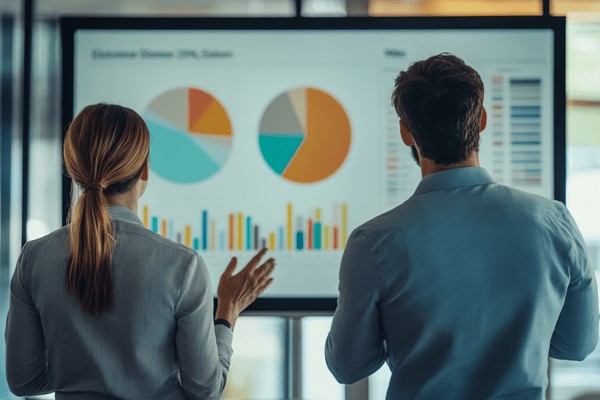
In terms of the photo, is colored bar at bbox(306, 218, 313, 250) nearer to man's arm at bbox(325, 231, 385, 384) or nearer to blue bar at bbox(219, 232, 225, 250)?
blue bar at bbox(219, 232, 225, 250)

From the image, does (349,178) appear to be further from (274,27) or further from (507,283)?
(507,283)

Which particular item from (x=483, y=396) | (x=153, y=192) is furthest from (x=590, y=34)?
(x=483, y=396)

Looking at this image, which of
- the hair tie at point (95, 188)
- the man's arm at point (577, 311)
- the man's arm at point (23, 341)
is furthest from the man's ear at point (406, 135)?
the man's arm at point (23, 341)

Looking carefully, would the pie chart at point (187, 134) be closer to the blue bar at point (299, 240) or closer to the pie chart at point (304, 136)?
the pie chart at point (304, 136)

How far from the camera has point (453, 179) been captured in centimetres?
152

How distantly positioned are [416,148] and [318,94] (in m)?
1.18

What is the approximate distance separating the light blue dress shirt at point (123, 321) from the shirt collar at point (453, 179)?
54cm

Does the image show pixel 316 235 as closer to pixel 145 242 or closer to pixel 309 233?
pixel 309 233

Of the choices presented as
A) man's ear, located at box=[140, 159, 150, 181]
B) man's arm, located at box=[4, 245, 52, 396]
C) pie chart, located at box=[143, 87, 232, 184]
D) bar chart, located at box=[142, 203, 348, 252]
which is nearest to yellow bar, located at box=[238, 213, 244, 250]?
bar chart, located at box=[142, 203, 348, 252]

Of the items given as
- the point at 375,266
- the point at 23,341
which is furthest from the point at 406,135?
the point at 23,341

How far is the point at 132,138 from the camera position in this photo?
62.7 inches

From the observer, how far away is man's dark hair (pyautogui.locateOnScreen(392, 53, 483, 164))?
152 cm

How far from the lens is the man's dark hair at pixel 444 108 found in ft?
5.00

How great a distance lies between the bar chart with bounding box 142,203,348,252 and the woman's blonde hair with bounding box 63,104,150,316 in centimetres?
111
